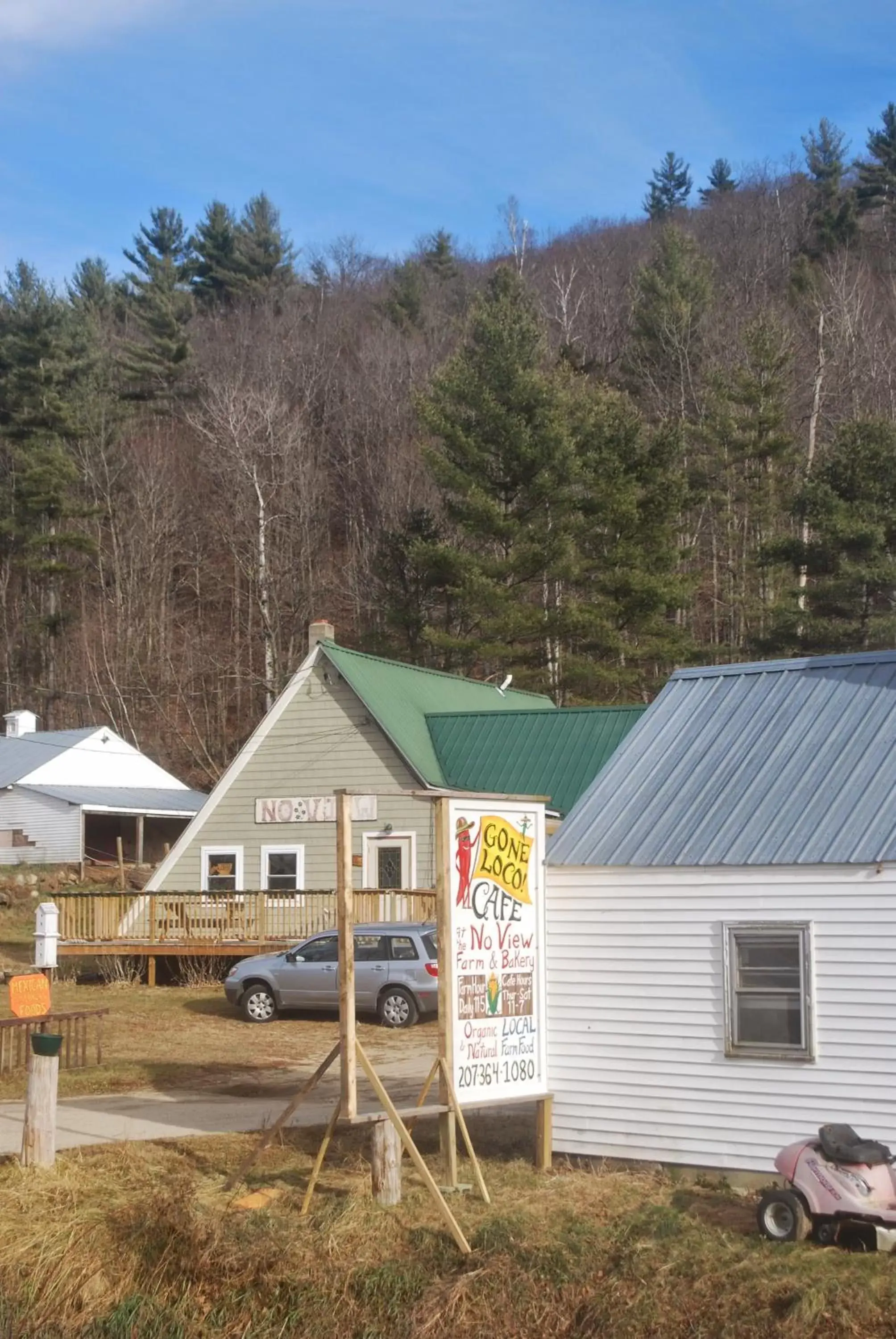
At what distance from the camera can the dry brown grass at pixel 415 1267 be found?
9656 millimetres

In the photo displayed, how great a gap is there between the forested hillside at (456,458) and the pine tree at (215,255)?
6.4 inches

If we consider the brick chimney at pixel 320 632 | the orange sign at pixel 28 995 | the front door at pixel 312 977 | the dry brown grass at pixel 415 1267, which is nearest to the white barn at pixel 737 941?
the dry brown grass at pixel 415 1267

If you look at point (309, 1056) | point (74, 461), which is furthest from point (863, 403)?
point (309, 1056)

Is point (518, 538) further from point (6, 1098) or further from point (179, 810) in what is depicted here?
point (6, 1098)

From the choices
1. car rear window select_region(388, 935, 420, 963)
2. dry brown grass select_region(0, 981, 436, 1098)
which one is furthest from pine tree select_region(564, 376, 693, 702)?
car rear window select_region(388, 935, 420, 963)

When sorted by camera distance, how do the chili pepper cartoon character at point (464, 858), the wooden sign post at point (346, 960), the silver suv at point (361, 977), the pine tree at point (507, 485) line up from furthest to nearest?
the pine tree at point (507, 485), the silver suv at point (361, 977), the chili pepper cartoon character at point (464, 858), the wooden sign post at point (346, 960)

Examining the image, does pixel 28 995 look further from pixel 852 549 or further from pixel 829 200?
pixel 829 200

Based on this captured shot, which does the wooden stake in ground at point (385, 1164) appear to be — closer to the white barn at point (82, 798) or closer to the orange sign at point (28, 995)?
the orange sign at point (28, 995)

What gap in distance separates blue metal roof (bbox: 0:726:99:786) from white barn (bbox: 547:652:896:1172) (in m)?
36.7

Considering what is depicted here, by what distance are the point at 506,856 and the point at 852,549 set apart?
2256 centimetres

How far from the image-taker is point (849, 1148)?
10188mm

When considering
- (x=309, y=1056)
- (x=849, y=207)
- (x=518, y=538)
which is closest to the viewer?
(x=309, y=1056)

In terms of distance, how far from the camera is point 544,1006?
1285 cm

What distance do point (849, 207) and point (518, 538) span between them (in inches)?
1354
